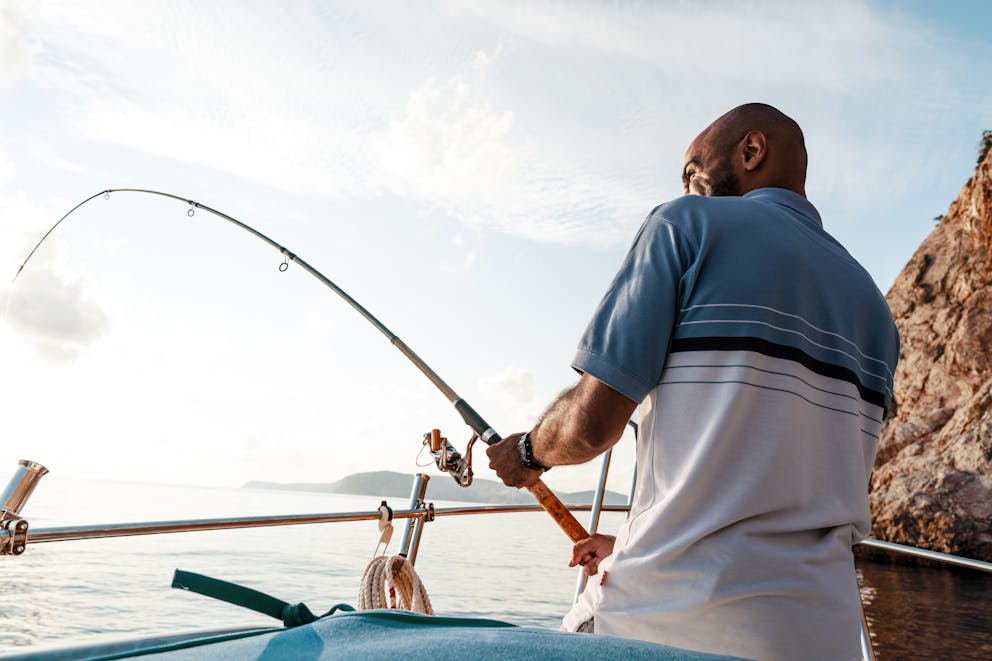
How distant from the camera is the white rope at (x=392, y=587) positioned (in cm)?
194

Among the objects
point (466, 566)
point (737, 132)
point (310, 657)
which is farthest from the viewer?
point (466, 566)

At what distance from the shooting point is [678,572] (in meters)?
1.04

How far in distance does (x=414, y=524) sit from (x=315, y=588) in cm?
1473

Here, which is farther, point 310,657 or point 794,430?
point 794,430

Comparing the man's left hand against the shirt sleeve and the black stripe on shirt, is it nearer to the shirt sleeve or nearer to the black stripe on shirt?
the shirt sleeve

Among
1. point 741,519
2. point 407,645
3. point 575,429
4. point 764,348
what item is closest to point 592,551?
point 575,429

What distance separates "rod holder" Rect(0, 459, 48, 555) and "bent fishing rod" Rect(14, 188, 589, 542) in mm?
967

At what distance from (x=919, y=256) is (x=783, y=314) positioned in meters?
27.4

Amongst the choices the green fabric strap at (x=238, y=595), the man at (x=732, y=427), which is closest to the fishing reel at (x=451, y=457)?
the man at (x=732, y=427)

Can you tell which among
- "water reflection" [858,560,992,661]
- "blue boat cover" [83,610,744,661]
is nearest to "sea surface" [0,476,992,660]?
"water reflection" [858,560,992,661]

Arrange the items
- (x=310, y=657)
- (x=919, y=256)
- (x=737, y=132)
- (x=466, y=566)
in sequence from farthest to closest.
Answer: (x=919, y=256), (x=466, y=566), (x=737, y=132), (x=310, y=657)

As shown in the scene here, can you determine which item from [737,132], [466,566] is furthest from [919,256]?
[737,132]

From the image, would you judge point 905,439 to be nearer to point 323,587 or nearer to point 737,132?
point 323,587

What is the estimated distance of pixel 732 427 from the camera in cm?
103
